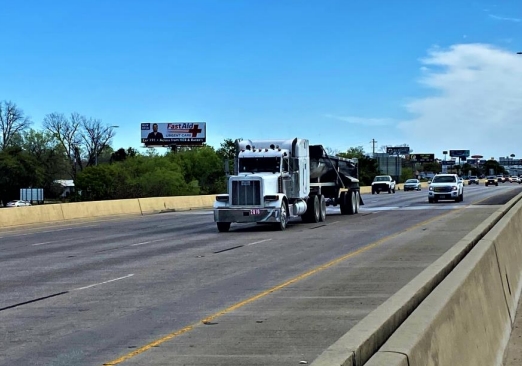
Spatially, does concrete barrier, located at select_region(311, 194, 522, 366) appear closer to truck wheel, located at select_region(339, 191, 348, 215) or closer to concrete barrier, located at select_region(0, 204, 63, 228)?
truck wheel, located at select_region(339, 191, 348, 215)

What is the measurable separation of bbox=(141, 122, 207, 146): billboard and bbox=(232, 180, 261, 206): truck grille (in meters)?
77.9

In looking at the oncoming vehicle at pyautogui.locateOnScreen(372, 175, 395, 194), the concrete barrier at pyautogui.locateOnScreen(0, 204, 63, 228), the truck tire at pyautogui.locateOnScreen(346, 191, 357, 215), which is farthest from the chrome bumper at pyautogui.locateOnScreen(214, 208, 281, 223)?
the oncoming vehicle at pyautogui.locateOnScreen(372, 175, 395, 194)

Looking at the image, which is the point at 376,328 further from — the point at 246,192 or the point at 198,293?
the point at 246,192

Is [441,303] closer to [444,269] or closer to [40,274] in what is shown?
[444,269]

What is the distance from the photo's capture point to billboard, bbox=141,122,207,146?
103m

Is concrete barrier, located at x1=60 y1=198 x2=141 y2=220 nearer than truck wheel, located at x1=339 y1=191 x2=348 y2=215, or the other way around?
truck wheel, located at x1=339 y1=191 x2=348 y2=215

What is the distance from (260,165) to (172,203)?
22.4 metres

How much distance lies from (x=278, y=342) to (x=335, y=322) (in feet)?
4.16

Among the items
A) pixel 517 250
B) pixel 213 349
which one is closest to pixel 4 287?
pixel 213 349

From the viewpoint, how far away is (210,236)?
2403 cm

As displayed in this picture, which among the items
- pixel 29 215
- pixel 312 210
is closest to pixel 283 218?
pixel 312 210

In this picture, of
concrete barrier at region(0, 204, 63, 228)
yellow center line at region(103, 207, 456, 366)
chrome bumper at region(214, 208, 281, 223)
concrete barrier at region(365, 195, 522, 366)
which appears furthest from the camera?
concrete barrier at region(0, 204, 63, 228)

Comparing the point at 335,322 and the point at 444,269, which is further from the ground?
the point at 444,269

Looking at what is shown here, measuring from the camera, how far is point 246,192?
25766mm
